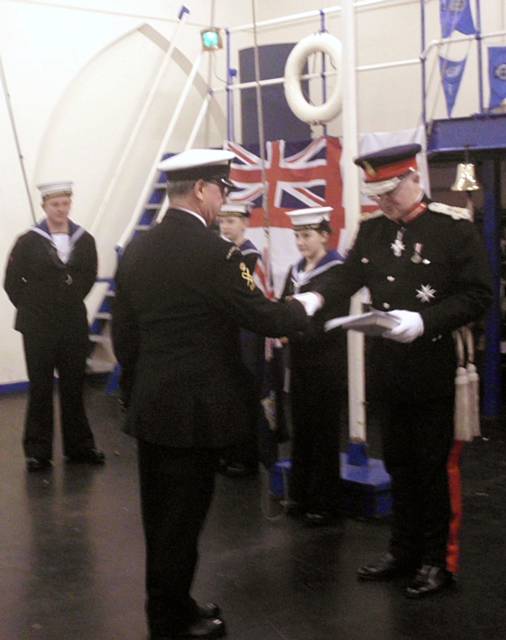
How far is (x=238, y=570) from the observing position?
3.72 meters

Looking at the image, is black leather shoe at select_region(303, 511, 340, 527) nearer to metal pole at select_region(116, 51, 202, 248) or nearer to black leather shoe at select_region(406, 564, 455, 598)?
black leather shoe at select_region(406, 564, 455, 598)

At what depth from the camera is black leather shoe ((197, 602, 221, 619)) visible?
315 cm

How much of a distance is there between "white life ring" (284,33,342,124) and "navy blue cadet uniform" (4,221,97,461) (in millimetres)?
2239

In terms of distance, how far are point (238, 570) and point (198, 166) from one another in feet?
5.14

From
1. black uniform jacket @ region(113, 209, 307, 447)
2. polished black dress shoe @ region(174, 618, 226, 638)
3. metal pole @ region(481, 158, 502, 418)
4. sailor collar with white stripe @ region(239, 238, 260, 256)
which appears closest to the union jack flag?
metal pole @ region(481, 158, 502, 418)

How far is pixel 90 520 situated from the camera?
4.43 meters

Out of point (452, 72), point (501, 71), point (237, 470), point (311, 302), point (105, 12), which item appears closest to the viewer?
point (311, 302)

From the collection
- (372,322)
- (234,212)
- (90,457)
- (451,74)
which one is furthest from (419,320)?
(451,74)

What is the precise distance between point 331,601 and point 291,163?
442 centimetres

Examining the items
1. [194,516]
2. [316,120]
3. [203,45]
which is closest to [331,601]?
[194,516]

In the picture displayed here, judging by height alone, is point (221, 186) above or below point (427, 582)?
above

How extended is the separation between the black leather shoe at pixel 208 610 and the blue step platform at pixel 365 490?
1.17m

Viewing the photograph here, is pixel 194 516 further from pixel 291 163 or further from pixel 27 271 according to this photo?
pixel 291 163

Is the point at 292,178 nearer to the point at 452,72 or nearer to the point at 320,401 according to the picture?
the point at 452,72
